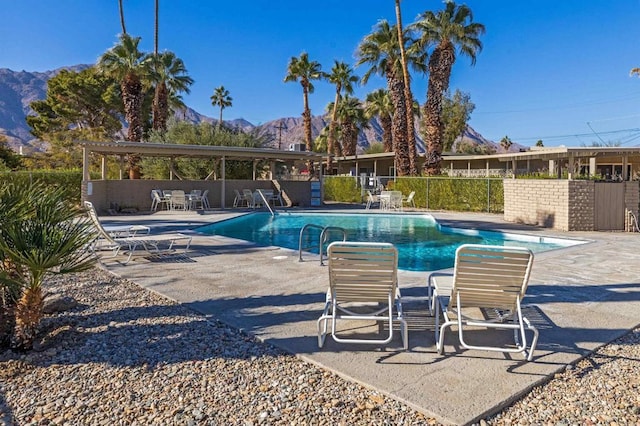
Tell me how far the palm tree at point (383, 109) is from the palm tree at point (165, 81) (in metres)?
14.3

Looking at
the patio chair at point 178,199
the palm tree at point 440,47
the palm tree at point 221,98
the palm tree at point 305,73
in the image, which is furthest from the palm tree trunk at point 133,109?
the palm tree at point 221,98

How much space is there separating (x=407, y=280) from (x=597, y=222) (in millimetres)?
9146

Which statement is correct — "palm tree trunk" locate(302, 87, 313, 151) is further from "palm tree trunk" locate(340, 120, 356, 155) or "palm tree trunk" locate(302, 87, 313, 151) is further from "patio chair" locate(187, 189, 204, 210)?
"patio chair" locate(187, 189, 204, 210)

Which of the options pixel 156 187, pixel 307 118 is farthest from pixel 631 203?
pixel 307 118

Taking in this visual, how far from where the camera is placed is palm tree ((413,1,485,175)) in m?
21.1

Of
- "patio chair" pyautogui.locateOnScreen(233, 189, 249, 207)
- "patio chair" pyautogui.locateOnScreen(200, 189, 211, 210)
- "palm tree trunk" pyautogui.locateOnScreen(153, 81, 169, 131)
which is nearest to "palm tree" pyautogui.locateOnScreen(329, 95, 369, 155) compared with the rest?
"palm tree trunk" pyautogui.locateOnScreen(153, 81, 169, 131)

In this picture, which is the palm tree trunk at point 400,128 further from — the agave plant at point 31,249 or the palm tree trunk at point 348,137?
the agave plant at point 31,249

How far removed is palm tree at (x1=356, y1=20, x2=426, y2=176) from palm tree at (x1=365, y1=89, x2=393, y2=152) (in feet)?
33.4

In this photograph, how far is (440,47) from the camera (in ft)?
69.8

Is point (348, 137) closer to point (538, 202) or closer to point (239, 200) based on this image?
point (239, 200)

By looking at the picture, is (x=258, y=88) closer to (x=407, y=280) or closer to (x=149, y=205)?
(x=149, y=205)

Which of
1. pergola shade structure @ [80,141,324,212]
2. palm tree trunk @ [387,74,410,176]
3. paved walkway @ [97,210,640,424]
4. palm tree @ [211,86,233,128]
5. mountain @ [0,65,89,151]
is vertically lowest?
paved walkway @ [97,210,640,424]

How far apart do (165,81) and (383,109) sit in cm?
1666

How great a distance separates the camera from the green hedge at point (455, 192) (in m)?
18.0
